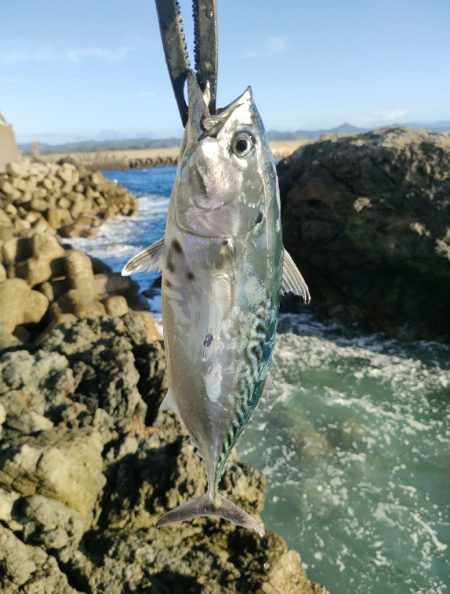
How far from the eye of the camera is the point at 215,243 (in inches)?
84.1

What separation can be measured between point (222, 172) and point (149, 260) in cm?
55

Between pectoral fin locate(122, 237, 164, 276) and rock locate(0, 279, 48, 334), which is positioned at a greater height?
pectoral fin locate(122, 237, 164, 276)

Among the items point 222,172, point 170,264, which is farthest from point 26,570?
point 222,172

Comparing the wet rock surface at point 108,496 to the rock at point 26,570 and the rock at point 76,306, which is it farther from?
the rock at point 76,306

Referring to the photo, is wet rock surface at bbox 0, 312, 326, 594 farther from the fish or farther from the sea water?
the fish

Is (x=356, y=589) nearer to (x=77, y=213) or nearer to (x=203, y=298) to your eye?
(x=203, y=298)

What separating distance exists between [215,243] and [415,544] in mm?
5021

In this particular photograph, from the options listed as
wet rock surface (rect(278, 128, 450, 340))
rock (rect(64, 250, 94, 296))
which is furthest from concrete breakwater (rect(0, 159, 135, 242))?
wet rock surface (rect(278, 128, 450, 340))

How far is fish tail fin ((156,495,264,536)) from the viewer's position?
2861 millimetres

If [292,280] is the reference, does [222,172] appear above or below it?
above

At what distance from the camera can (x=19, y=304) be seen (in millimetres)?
9188

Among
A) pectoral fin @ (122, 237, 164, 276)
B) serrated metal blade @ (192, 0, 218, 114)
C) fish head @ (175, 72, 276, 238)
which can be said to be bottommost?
pectoral fin @ (122, 237, 164, 276)

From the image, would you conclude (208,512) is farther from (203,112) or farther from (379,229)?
(379,229)

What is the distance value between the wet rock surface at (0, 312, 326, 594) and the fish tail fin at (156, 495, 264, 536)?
1210 millimetres
